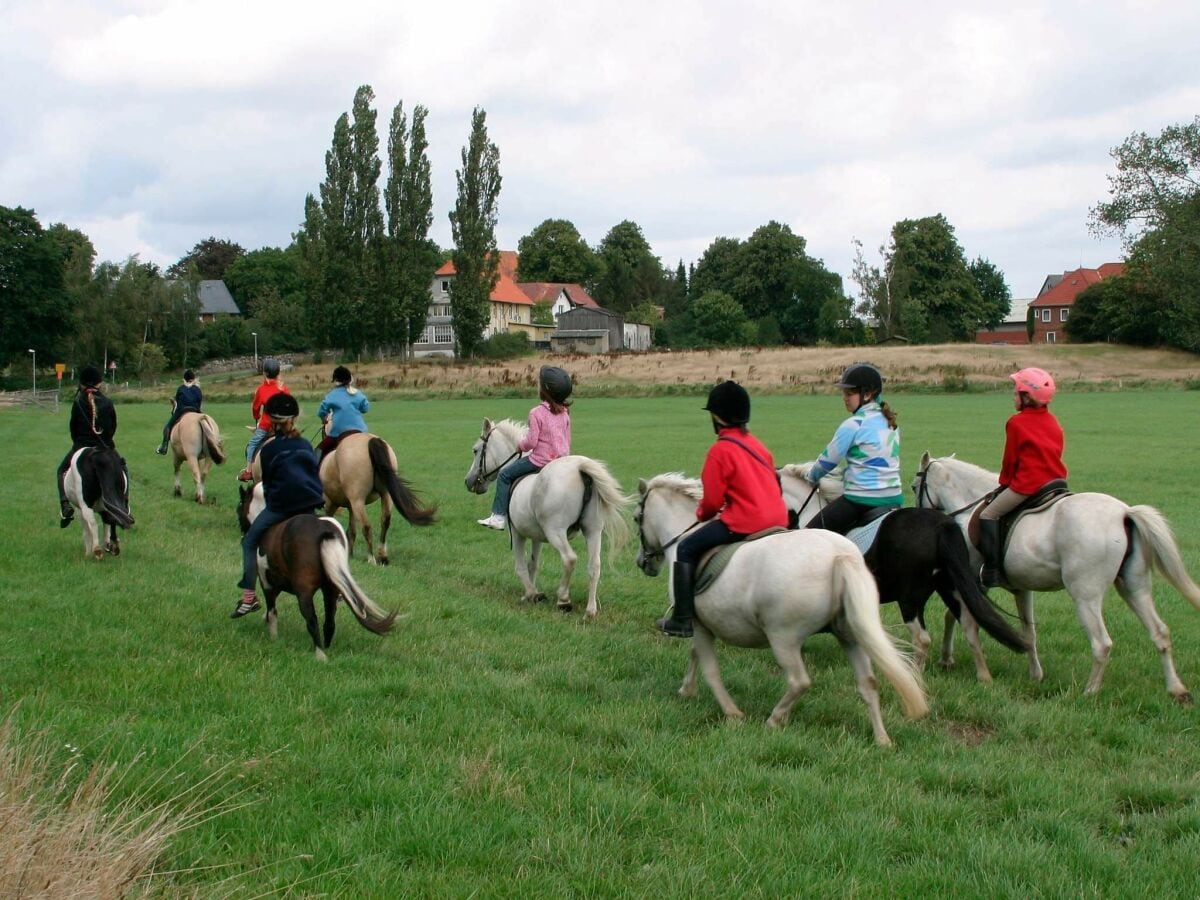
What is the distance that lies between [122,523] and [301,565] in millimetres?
5784

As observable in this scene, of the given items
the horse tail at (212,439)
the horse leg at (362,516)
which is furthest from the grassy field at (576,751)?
the horse tail at (212,439)

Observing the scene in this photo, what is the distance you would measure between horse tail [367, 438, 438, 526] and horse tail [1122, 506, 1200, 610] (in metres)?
7.59

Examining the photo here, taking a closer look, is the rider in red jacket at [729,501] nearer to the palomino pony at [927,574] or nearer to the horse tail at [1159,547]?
the palomino pony at [927,574]

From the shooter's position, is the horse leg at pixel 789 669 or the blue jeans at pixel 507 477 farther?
the blue jeans at pixel 507 477

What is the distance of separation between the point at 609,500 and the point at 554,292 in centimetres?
12255

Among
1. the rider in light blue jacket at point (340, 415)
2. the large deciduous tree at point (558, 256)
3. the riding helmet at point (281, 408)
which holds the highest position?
the large deciduous tree at point (558, 256)

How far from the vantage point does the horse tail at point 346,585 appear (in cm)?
839

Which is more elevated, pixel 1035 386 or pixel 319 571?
pixel 1035 386

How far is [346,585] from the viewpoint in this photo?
8422 millimetres

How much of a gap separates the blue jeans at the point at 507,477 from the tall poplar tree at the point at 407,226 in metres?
66.8

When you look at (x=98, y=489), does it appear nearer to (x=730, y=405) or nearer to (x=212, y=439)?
(x=212, y=439)

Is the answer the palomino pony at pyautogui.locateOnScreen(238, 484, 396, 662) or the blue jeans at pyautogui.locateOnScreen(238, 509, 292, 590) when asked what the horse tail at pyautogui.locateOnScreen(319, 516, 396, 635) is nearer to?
the palomino pony at pyautogui.locateOnScreen(238, 484, 396, 662)

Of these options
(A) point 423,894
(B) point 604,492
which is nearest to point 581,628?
(B) point 604,492

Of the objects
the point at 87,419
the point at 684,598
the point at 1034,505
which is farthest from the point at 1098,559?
the point at 87,419
